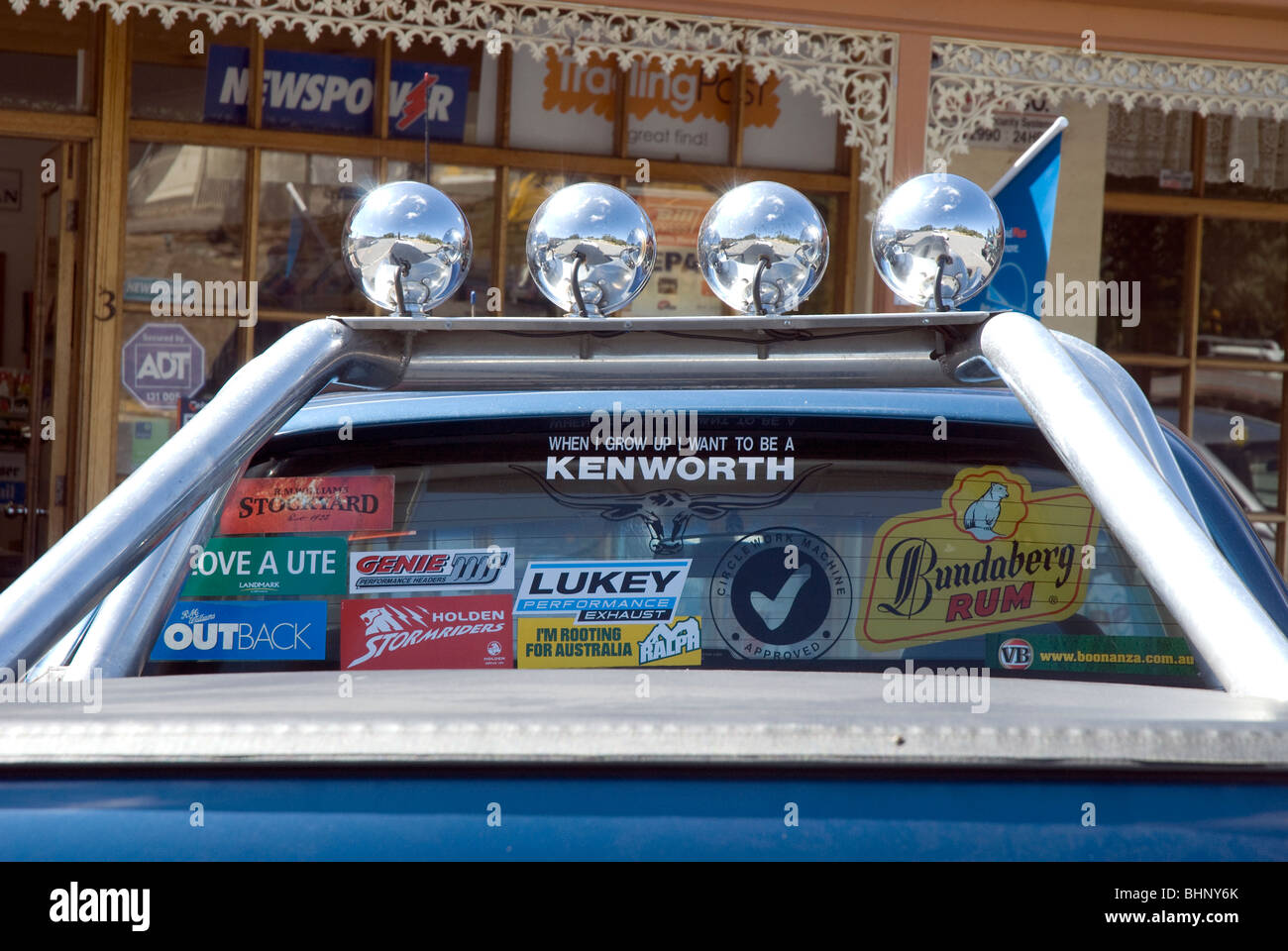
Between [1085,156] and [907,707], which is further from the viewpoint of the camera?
[1085,156]

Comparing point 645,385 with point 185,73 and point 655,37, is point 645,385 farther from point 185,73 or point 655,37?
point 185,73

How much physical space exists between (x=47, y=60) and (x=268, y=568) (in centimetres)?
562

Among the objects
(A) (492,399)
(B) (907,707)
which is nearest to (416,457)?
(A) (492,399)

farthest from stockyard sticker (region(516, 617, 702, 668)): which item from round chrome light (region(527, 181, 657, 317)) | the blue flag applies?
the blue flag

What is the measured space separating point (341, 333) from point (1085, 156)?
726 centimetres

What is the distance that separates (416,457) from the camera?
2.13m

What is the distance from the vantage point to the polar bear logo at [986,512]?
2.05 m

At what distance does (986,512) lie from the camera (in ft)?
6.76

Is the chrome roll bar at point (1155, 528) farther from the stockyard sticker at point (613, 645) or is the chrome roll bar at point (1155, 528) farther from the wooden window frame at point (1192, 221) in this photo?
the wooden window frame at point (1192, 221)

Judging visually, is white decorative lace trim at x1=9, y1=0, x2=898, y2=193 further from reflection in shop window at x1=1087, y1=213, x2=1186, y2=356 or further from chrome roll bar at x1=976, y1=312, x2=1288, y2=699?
chrome roll bar at x1=976, y1=312, x2=1288, y2=699

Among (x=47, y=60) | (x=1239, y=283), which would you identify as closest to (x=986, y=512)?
(x=47, y=60)
